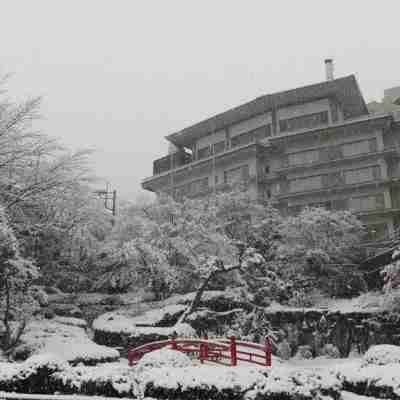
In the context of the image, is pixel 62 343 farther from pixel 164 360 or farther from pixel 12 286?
pixel 164 360

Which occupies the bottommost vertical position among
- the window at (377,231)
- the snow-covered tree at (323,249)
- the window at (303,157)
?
the snow-covered tree at (323,249)

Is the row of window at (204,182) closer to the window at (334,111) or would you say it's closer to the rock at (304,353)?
the window at (334,111)

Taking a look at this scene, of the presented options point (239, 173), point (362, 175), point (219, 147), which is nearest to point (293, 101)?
point (239, 173)

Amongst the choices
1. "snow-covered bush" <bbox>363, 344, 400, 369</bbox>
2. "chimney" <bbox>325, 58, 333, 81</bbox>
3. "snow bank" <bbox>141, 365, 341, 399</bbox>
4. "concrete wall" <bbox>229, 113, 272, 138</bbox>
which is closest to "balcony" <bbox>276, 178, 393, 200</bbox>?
"concrete wall" <bbox>229, 113, 272, 138</bbox>

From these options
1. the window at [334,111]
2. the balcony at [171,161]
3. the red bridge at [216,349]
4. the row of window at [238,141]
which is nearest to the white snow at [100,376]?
the red bridge at [216,349]

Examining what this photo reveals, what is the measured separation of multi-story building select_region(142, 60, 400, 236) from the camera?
38.3 meters

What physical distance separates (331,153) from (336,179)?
2.43 meters

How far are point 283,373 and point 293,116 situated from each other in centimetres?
3708

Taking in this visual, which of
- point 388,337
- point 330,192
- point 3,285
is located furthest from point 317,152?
point 3,285

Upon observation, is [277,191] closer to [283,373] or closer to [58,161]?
[58,161]

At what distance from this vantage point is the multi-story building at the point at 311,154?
38.3 meters

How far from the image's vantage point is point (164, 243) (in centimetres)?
2752

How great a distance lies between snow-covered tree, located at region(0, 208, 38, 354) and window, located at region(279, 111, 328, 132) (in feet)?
102

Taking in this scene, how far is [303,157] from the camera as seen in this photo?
41438 millimetres
